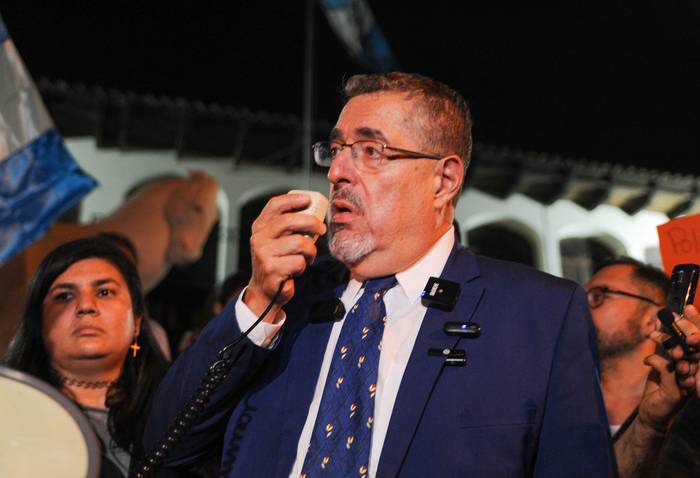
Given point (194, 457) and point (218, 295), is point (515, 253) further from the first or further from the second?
point (194, 457)

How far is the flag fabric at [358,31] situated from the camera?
33.6 ft

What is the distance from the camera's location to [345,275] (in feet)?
7.13

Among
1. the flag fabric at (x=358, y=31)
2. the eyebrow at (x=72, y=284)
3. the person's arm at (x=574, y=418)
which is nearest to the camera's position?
the person's arm at (x=574, y=418)

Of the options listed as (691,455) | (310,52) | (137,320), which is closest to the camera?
(691,455)

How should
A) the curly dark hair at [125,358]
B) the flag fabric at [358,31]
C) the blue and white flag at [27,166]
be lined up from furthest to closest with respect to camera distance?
the flag fabric at [358,31] < the blue and white flag at [27,166] < the curly dark hair at [125,358]

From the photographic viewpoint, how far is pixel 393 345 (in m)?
1.88

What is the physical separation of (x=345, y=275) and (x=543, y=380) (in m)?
0.68

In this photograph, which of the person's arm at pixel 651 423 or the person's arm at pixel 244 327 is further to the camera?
the person's arm at pixel 651 423

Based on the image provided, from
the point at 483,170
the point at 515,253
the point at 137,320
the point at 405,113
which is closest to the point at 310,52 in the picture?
the point at 483,170

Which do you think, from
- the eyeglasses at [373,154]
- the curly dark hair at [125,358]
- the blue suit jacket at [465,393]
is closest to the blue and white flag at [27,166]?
the curly dark hair at [125,358]

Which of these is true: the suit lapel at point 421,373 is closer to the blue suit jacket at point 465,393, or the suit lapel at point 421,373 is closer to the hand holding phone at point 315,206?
the blue suit jacket at point 465,393

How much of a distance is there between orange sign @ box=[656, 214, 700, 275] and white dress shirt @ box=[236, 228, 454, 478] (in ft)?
1.98

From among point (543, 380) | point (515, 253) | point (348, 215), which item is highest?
point (515, 253)

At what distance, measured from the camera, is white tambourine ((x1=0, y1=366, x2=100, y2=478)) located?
1401mm
